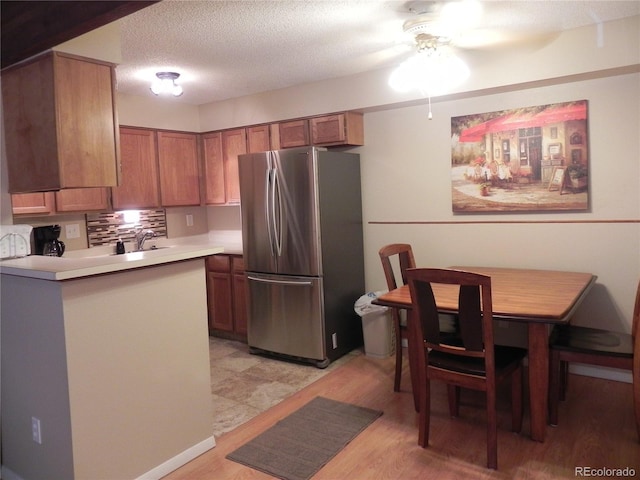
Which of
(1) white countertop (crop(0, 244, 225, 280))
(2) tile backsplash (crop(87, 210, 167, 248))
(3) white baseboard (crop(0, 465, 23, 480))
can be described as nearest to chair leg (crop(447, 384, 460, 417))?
(1) white countertop (crop(0, 244, 225, 280))

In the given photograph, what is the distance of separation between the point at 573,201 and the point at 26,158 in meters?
3.37

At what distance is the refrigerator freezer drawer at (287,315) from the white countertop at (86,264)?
1373 millimetres

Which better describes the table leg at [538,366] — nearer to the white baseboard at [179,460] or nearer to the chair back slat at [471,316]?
the chair back slat at [471,316]

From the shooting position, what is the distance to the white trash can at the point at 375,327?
390 cm

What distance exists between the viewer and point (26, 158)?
243 cm

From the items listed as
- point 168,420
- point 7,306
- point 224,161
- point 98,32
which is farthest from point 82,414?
point 224,161

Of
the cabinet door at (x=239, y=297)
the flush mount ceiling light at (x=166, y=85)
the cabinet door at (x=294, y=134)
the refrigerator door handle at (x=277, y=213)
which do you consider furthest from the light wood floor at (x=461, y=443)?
the flush mount ceiling light at (x=166, y=85)

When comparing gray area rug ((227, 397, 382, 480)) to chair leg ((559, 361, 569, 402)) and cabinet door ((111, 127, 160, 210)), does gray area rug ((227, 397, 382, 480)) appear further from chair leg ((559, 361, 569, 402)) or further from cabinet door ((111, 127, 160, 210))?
cabinet door ((111, 127, 160, 210))

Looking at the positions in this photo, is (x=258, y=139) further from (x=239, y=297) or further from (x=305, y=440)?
(x=305, y=440)

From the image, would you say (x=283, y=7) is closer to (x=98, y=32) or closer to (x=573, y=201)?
(x=98, y=32)

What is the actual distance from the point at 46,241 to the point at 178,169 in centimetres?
142
